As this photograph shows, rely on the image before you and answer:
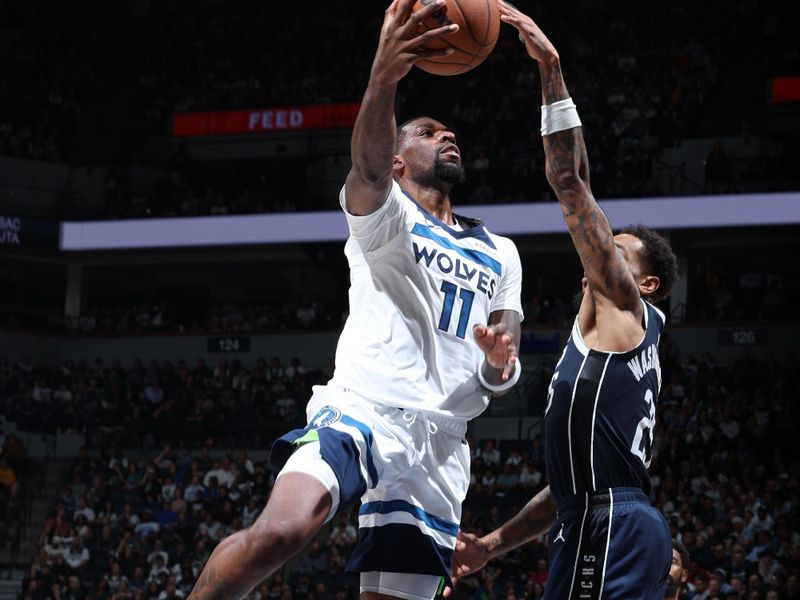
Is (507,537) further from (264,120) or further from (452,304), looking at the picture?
(264,120)

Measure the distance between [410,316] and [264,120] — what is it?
2254 centimetres

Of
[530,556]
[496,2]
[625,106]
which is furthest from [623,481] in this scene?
[625,106]

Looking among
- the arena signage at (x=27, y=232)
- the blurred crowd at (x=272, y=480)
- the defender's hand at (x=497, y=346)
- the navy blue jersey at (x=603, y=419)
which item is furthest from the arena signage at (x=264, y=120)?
the navy blue jersey at (x=603, y=419)

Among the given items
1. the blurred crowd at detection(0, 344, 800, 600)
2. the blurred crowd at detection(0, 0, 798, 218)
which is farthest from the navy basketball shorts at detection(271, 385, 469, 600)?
the blurred crowd at detection(0, 0, 798, 218)

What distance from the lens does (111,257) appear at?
27.0 metres

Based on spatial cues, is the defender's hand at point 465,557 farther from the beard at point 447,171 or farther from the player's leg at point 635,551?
the beard at point 447,171

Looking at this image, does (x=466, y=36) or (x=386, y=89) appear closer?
(x=386, y=89)

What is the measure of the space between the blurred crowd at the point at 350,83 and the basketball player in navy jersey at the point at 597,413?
52.0 ft

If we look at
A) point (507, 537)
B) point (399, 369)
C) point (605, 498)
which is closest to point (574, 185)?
point (399, 369)

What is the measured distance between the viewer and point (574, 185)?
4516 millimetres

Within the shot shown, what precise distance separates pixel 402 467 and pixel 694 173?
1794cm

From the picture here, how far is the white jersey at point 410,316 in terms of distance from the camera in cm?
474

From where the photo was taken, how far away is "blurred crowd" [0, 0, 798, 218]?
22438 millimetres

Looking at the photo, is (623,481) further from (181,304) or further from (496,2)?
(181,304)
